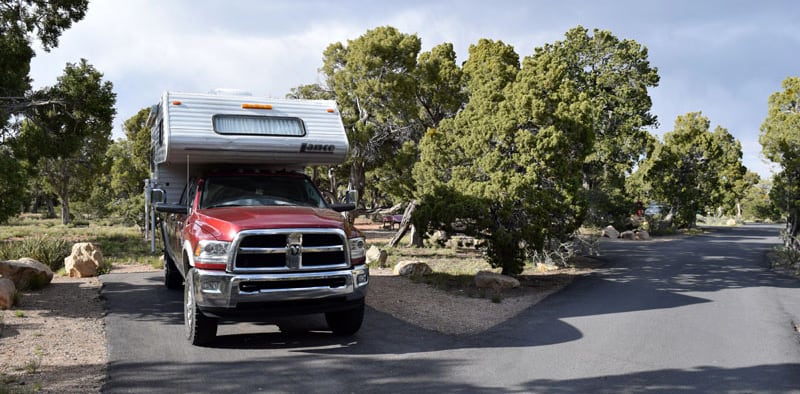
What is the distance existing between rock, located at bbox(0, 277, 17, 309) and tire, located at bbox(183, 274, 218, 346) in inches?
139

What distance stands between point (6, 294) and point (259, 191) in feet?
13.4

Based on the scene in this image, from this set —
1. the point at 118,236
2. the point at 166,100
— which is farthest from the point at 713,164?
the point at 166,100

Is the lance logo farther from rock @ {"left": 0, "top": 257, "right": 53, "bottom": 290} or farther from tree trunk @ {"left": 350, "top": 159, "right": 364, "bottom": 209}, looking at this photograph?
tree trunk @ {"left": 350, "top": 159, "right": 364, "bottom": 209}

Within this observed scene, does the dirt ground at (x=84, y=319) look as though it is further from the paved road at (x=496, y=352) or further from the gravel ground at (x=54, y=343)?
the paved road at (x=496, y=352)

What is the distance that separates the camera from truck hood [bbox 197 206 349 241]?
20.6ft

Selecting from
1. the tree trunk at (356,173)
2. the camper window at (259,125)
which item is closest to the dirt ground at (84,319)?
the camper window at (259,125)

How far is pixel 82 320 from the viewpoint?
798 centimetres

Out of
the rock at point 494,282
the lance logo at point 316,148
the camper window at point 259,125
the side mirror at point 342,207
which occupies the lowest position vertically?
the rock at point 494,282

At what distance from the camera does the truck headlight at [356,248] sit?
6.82 metres

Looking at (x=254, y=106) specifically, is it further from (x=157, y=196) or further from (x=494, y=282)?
(x=494, y=282)

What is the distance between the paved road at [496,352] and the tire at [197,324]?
0.13m

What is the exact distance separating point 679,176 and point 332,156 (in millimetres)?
33336

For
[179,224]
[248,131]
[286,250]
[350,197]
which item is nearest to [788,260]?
[350,197]

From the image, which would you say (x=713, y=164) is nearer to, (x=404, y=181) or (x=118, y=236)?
(x=404, y=181)
